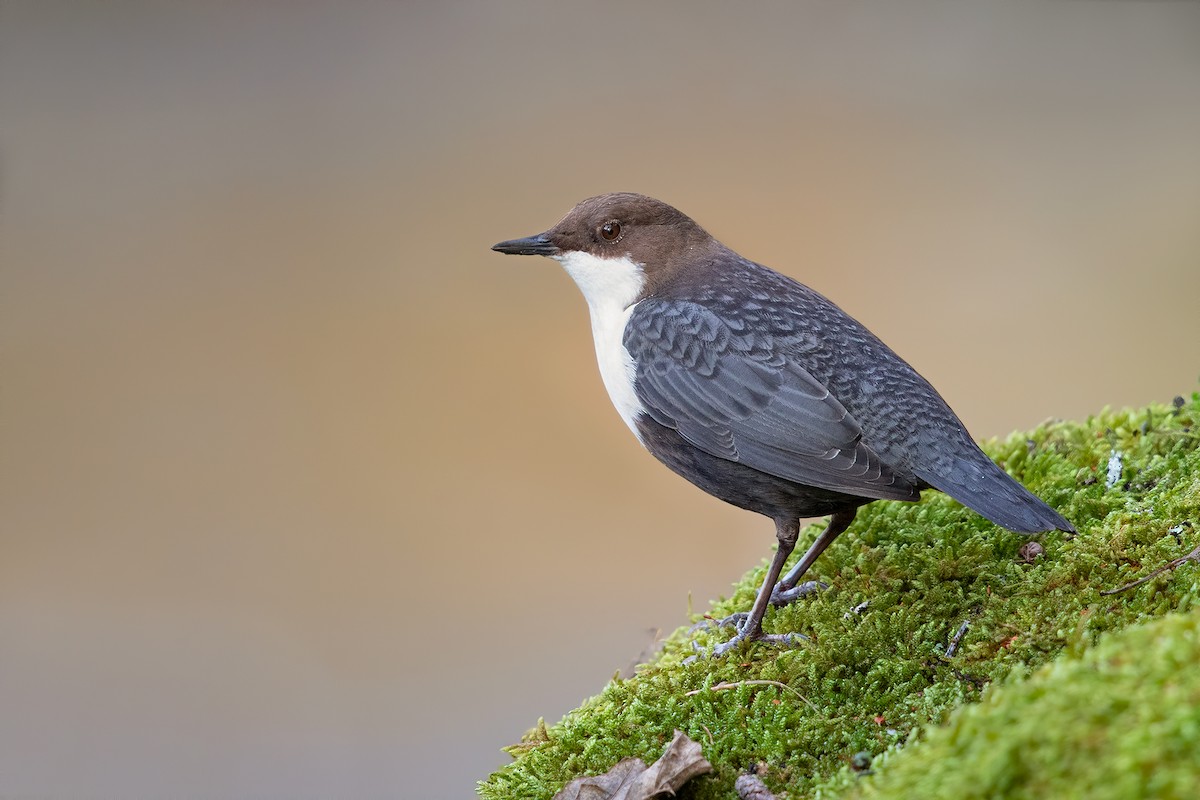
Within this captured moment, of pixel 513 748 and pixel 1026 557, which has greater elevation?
pixel 1026 557

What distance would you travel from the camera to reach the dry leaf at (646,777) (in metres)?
2.51

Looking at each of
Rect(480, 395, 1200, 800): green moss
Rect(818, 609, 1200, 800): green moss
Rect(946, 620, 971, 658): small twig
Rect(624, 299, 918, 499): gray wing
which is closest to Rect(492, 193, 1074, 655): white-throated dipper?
Rect(624, 299, 918, 499): gray wing

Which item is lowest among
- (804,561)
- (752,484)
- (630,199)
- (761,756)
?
(761,756)

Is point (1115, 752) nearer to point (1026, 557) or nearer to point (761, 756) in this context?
point (761, 756)

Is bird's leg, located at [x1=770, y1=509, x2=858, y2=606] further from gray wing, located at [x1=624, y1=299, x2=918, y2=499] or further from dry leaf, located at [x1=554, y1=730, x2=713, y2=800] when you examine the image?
dry leaf, located at [x1=554, y1=730, x2=713, y2=800]

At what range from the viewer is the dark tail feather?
2713 millimetres

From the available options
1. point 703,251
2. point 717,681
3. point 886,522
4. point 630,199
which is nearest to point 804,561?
point 886,522

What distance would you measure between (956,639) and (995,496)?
42 cm

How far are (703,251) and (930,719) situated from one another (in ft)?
6.83

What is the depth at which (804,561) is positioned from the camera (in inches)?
138

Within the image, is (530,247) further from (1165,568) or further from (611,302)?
(1165,568)

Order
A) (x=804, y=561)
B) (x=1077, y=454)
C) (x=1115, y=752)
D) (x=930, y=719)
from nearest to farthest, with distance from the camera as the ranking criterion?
(x=1115, y=752), (x=930, y=719), (x=804, y=561), (x=1077, y=454)

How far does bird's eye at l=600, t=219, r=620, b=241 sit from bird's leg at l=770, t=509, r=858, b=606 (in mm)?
1373

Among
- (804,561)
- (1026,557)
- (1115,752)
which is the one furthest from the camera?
(804,561)
